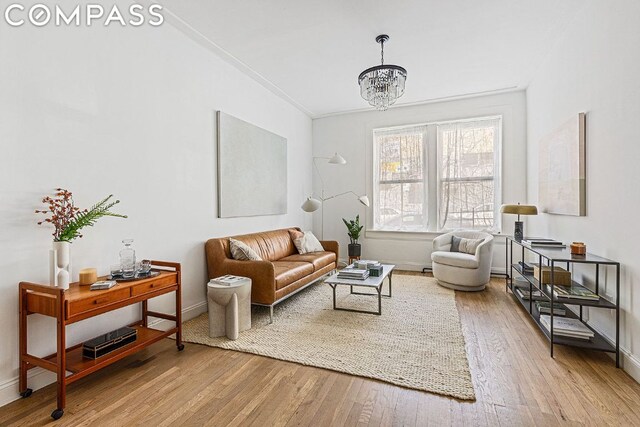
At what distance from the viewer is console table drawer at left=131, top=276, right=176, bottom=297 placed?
2.17 m

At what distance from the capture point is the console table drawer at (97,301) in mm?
1781

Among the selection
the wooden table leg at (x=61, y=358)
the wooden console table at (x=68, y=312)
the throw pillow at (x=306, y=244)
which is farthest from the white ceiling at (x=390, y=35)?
the wooden table leg at (x=61, y=358)

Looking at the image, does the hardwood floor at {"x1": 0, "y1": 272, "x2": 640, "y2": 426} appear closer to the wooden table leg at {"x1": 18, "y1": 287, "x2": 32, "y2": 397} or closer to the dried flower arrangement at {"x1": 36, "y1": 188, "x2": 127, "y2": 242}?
the wooden table leg at {"x1": 18, "y1": 287, "x2": 32, "y2": 397}

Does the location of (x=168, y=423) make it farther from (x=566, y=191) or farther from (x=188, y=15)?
(x=566, y=191)

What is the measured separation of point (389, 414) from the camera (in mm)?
1733

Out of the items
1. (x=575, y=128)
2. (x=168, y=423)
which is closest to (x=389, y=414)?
(x=168, y=423)

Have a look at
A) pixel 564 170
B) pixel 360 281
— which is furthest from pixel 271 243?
pixel 564 170

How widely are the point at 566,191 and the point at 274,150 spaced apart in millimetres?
3702

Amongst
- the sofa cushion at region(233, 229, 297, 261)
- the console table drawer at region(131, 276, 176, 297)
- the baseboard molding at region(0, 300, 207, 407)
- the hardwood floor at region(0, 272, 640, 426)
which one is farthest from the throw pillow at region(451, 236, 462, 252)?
the baseboard molding at region(0, 300, 207, 407)

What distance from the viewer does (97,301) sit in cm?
192

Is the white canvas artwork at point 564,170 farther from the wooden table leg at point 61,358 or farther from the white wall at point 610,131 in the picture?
the wooden table leg at point 61,358

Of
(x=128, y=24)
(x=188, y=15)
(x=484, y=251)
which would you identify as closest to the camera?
(x=128, y=24)

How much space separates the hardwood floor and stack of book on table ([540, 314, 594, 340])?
0.51 feet

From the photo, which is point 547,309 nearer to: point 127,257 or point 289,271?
point 289,271
